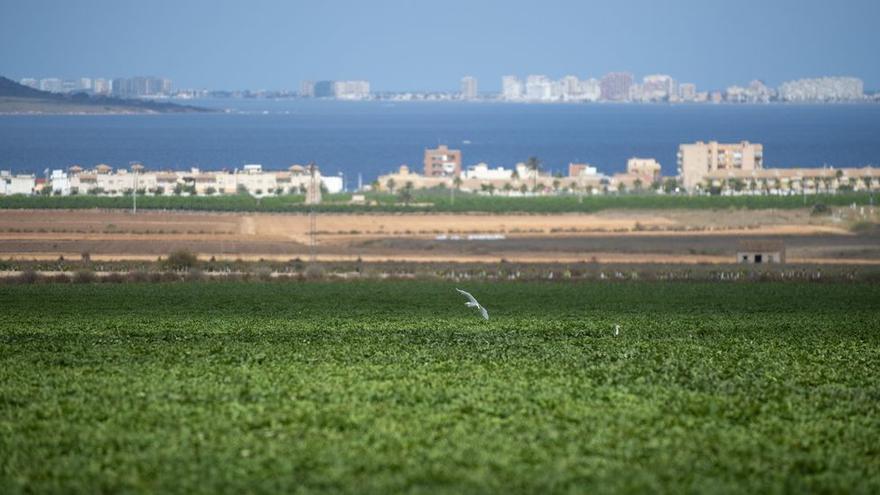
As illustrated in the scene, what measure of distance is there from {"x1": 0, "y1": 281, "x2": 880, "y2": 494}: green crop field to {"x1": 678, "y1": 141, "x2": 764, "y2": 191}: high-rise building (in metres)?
92.6

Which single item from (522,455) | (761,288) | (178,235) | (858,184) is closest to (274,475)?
(522,455)

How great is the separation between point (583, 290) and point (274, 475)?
2916 centimetres

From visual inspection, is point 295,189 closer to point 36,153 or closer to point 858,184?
point 36,153

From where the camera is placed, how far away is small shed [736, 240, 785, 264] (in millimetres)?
56338

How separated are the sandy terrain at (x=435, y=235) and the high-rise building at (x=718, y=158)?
39275 mm

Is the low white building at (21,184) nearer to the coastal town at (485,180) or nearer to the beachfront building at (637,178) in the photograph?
the coastal town at (485,180)

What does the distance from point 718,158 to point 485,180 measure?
21.3 metres

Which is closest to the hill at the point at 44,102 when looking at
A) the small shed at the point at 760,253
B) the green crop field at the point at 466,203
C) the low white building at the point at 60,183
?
the low white building at the point at 60,183

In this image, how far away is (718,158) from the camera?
121688 mm

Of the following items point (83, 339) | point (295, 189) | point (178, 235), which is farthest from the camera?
point (295, 189)

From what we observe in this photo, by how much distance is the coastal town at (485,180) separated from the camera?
281ft

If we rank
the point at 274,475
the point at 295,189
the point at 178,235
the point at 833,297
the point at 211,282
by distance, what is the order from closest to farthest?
1. the point at 274,475
2. the point at 833,297
3. the point at 211,282
4. the point at 178,235
5. the point at 295,189

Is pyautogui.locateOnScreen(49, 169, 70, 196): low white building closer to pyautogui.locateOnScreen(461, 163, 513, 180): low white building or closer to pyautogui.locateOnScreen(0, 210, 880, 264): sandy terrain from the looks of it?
pyautogui.locateOnScreen(0, 210, 880, 264): sandy terrain

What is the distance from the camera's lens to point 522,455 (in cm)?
1352
